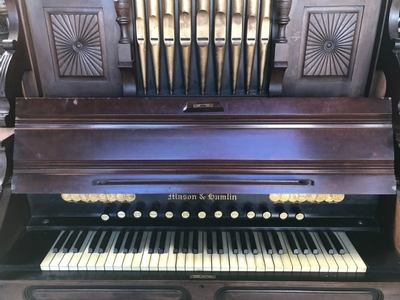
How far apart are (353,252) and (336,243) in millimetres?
75

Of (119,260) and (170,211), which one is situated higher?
(170,211)

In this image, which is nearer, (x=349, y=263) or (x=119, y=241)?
(x=349, y=263)

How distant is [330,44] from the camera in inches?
58.7

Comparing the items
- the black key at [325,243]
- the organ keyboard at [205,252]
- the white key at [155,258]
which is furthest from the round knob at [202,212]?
the black key at [325,243]

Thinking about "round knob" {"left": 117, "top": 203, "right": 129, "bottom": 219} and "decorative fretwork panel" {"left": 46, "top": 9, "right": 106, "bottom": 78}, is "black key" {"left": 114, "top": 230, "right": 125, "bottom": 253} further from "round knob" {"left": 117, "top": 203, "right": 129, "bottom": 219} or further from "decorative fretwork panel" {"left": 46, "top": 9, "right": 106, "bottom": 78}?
"decorative fretwork panel" {"left": 46, "top": 9, "right": 106, "bottom": 78}

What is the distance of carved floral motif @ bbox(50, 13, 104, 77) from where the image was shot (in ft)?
4.84

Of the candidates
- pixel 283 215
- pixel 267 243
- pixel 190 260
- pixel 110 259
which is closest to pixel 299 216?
pixel 283 215

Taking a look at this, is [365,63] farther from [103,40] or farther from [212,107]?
[103,40]

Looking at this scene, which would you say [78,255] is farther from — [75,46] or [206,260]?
[75,46]

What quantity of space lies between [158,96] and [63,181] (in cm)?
57

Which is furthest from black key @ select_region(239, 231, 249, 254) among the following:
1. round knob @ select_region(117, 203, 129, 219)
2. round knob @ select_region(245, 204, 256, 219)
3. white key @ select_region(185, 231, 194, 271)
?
round knob @ select_region(117, 203, 129, 219)

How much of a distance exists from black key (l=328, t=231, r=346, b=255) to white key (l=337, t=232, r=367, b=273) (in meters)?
0.03

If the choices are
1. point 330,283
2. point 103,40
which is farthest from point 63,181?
point 330,283

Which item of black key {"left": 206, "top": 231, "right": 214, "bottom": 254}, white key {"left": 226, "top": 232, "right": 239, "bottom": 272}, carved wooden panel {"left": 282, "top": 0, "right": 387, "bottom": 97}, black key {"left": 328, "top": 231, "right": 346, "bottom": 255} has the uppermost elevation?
carved wooden panel {"left": 282, "top": 0, "right": 387, "bottom": 97}
